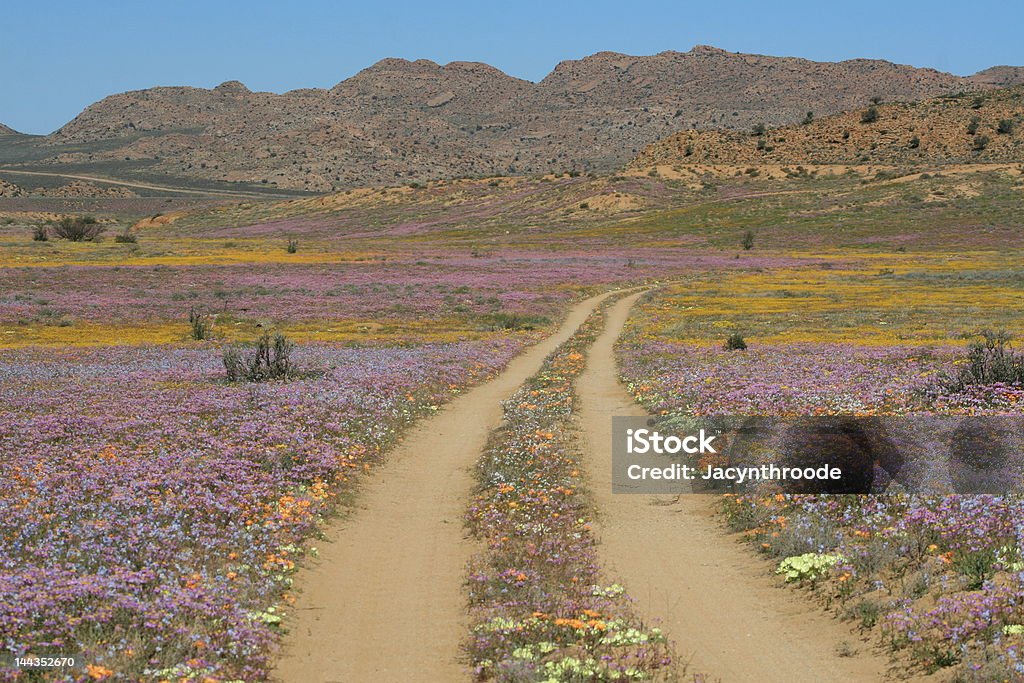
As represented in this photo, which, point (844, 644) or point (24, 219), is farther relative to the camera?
point (24, 219)

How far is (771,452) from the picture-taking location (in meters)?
13.6

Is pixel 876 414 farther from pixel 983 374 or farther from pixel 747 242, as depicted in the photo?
pixel 747 242

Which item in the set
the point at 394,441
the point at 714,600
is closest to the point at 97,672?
the point at 714,600

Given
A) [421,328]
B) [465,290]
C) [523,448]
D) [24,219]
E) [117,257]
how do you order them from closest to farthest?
[523,448] → [421,328] → [465,290] → [117,257] → [24,219]

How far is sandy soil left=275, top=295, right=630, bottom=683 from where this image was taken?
314 inches

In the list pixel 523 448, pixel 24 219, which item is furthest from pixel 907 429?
pixel 24 219

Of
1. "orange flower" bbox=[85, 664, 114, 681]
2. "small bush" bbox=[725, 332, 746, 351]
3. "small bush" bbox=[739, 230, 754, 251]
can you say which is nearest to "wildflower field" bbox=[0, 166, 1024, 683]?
"orange flower" bbox=[85, 664, 114, 681]

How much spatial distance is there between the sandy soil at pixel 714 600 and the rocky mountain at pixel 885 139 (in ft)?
418

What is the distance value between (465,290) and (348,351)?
24.8 metres

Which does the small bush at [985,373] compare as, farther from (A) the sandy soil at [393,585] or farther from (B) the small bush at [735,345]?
(B) the small bush at [735,345]

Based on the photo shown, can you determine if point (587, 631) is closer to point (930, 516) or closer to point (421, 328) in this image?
point (930, 516)

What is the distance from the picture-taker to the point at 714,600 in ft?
30.7

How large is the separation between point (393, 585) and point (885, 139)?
471ft

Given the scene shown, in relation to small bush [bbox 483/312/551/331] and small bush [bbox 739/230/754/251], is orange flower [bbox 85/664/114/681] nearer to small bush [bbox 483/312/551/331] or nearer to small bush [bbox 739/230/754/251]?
small bush [bbox 483/312/551/331]
